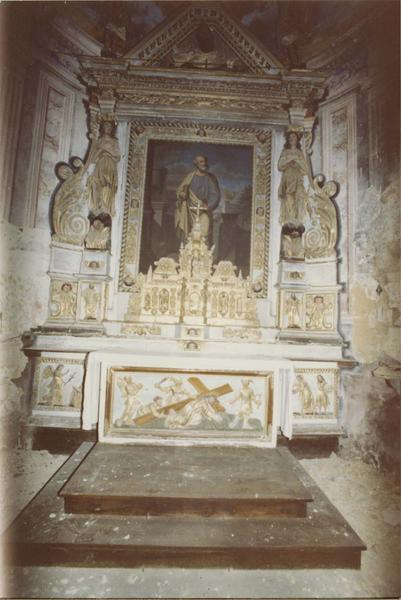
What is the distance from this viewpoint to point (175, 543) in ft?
8.50

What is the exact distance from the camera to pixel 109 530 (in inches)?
107

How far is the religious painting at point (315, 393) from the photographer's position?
4.68 metres

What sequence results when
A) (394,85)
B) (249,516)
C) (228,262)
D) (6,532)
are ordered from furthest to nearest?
(228,262), (394,85), (249,516), (6,532)

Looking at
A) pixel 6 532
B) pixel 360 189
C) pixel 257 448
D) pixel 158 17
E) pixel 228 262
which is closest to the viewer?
pixel 6 532

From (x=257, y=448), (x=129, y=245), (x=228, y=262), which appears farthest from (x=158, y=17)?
(x=257, y=448)

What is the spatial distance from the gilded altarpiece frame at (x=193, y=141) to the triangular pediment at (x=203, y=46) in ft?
3.10

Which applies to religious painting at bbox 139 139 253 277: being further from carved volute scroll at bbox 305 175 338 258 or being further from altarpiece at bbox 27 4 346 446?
carved volute scroll at bbox 305 175 338 258

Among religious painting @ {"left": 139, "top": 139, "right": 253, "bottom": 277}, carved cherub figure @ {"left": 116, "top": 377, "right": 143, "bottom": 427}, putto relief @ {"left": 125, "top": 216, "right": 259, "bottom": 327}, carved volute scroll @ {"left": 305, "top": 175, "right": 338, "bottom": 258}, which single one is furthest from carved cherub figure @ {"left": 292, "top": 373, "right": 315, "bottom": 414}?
carved cherub figure @ {"left": 116, "top": 377, "right": 143, "bottom": 427}

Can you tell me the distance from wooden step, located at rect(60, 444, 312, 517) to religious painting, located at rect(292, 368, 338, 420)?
1.12 metres

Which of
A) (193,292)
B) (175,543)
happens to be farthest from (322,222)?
(175,543)

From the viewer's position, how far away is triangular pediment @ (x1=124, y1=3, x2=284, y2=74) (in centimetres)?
530

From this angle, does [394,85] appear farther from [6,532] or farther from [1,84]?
[6,532]

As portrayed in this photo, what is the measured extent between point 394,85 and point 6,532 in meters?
6.13

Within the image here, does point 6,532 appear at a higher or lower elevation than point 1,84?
lower
